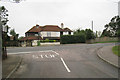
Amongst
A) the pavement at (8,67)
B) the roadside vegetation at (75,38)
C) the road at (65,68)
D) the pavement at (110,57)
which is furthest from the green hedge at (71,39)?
the pavement at (8,67)

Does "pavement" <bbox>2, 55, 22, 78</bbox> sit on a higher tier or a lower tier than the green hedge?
lower

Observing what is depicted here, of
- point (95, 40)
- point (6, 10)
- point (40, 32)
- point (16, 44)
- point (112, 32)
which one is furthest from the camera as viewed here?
point (112, 32)

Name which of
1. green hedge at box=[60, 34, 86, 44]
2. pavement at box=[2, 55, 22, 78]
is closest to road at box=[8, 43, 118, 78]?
pavement at box=[2, 55, 22, 78]

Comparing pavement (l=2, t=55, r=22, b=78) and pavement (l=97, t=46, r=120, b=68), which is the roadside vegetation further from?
pavement (l=2, t=55, r=22, b=78)

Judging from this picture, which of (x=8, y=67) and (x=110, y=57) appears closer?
(x=8, y=67)

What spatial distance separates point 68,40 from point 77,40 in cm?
353

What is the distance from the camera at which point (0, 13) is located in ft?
45.9

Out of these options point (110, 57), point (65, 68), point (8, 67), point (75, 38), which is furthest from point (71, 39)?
point (8, 67)

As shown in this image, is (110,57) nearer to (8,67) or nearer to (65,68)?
(65,68)

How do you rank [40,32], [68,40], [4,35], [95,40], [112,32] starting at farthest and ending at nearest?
[112,32] < [40,32] < [95,40] < [68,40] < [4,35]

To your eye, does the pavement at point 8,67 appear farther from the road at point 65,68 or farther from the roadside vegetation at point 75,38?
the roadside vegetation at point 75,38

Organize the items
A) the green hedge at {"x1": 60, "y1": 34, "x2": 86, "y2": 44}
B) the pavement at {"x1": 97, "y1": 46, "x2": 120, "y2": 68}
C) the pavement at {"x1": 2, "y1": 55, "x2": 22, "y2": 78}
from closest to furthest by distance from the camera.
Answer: the pavement at {"x1": 2, "y1": 55, "x2": 22, "y2": 78}
the pavement at {"x1": 97, "y1": 46, "x2": 120, "y2": 68}
the green hedge at {"x1": 60, "y1": 34, "x2": 86, "y2": 44}

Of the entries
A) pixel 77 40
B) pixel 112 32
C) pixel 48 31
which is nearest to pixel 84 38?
pixel 77 40

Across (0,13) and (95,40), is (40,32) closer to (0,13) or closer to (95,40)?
(95,40)
